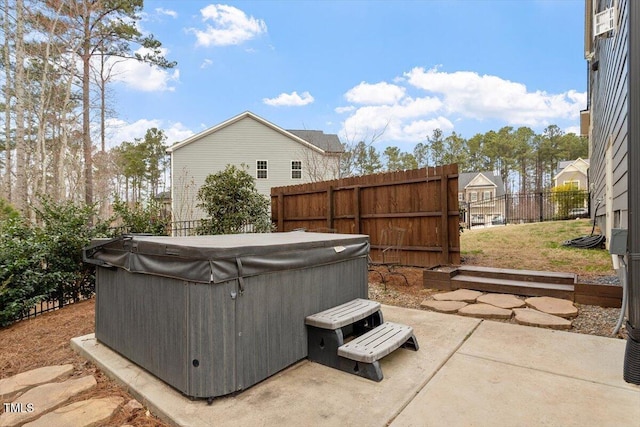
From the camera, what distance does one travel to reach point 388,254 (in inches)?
247

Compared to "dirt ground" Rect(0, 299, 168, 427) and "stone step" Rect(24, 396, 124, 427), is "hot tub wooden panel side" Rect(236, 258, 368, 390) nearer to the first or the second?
"dirt ground" Rect(0, 299, 168, 427)

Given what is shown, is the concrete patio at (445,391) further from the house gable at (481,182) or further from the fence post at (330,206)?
the house gable at (481,182)

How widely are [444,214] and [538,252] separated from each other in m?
2.81

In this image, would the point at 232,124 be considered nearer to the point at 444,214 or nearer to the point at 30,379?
the point at 444,214

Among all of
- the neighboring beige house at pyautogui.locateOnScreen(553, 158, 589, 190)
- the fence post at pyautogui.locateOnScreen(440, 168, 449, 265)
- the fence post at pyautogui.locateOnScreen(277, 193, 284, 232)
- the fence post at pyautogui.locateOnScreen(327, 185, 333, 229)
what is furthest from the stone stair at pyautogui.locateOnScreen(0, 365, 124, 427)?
the neighboring beige house at pyautogui.locateOnScreen(553, 158, 589, 190)

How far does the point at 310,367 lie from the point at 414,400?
2.64 feet

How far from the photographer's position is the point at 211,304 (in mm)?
1953

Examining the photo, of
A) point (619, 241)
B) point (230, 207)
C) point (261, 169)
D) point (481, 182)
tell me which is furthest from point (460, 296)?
point (481, 182)

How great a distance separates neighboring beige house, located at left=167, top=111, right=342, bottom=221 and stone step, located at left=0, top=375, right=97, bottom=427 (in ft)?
44.4

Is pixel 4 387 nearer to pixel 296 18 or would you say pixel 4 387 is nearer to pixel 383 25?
pixel 296 18

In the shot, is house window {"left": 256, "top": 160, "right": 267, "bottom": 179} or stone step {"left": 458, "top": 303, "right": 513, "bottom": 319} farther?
house window {"left": 256, "top": 160, "right": 267, "bottom": 179}

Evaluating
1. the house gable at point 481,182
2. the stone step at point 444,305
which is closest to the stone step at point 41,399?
the stone step at point 444,305

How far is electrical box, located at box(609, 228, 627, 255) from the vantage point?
2314 mm

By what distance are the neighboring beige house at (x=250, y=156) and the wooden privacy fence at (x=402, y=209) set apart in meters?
Answer: 8.32
